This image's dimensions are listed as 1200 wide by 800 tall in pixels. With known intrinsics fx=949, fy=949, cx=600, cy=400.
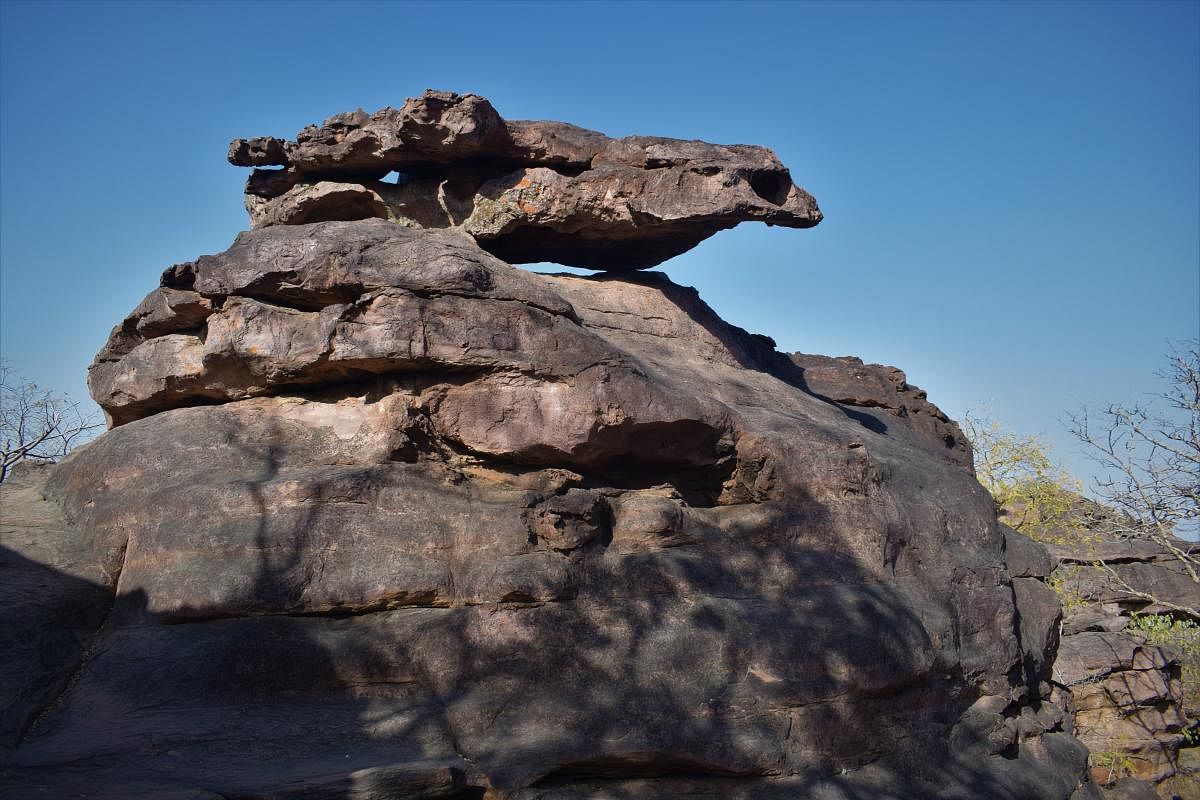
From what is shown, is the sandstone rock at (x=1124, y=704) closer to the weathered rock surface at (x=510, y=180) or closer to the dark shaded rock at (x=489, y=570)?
the dark shaded rock at (x=489, y=570)

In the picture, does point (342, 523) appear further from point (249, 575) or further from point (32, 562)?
point (32, 562)

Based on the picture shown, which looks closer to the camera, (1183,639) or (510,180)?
(510,180)

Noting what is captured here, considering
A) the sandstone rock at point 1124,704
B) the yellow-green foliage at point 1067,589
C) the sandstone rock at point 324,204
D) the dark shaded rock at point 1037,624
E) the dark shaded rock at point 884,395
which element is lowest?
the sandstone rock at point 1124,704

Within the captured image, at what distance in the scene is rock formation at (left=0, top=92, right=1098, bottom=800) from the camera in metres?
7.23

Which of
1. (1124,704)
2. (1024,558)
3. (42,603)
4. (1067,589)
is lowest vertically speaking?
(1124,704)

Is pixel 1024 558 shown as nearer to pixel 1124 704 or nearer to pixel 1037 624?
pixel 1037 624

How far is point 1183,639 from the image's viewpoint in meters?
13.7

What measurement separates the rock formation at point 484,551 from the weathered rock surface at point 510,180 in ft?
0.16

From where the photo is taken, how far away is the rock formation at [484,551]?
285 inches

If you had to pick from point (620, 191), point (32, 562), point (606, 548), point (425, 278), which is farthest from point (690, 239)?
point (32, 562)

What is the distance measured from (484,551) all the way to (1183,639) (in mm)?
11108

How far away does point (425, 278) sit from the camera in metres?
9.28

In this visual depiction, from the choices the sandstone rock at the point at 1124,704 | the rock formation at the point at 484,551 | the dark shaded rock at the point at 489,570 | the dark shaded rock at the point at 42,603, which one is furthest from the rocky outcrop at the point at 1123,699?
the dark shaded rock at the point at 42,603

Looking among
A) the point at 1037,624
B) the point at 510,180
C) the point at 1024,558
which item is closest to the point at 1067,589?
the point at 1024,558
